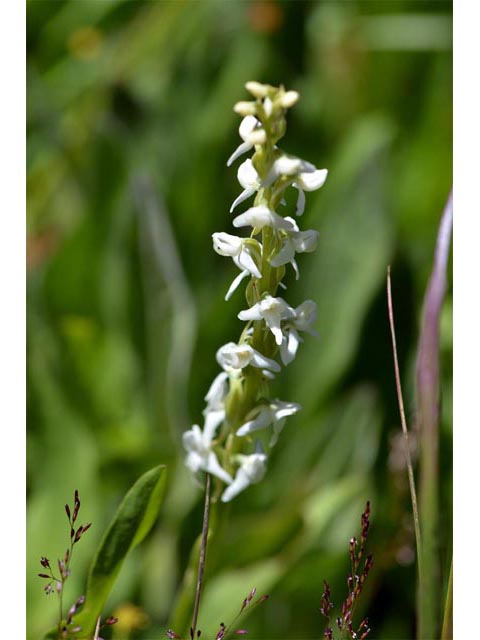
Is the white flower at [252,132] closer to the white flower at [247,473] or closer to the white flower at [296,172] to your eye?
the white flower at [296,172]

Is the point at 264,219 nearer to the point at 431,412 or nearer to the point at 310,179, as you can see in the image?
the point at 310,179

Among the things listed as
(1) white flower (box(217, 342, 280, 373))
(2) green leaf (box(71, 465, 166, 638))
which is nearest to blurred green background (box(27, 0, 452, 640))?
(2) green leaf (box(71, 465, 166, 638))

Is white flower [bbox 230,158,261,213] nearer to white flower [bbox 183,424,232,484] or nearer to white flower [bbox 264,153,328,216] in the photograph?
white flower [bbox 264,153,328,216]

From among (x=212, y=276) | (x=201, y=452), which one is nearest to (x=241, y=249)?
(x=201, y=452)

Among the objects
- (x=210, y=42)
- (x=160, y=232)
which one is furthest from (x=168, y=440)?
(x=210, y=42)

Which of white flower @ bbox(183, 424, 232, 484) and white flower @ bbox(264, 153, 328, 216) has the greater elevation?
white flower @ bbox(264, 153, 328, 216)
